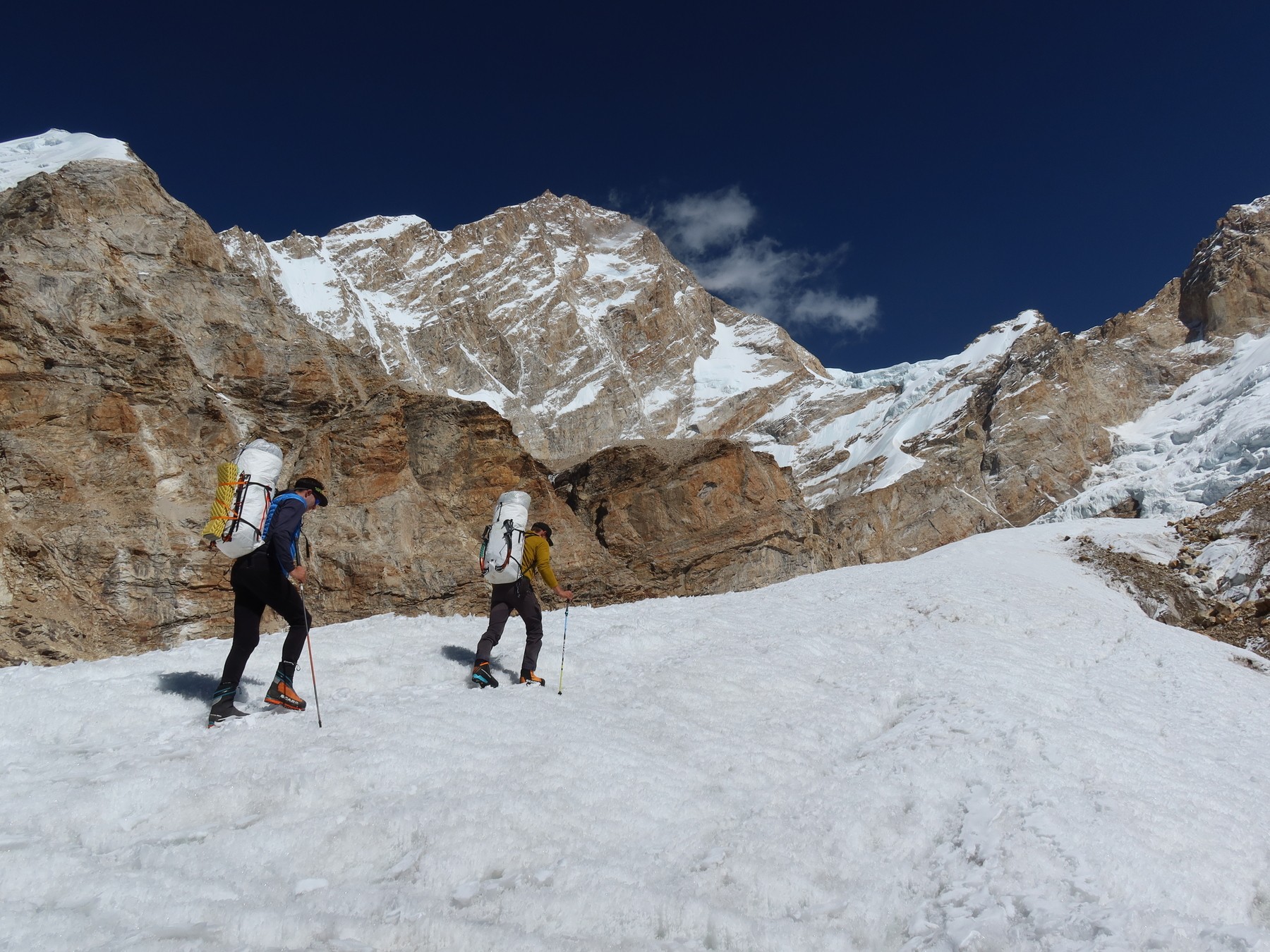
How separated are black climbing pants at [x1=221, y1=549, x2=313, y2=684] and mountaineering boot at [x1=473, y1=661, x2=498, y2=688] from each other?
181 centimetres

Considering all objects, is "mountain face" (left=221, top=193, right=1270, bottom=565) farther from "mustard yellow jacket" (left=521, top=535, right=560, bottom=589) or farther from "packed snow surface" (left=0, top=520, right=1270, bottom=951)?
"packed snow surface" (left=0, top=520, right=1270, bottom=951)

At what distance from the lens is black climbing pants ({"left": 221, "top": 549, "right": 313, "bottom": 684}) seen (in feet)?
22.1

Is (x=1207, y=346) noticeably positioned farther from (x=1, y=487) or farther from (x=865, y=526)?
(x=1, y=487)

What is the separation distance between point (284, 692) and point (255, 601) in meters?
0.84

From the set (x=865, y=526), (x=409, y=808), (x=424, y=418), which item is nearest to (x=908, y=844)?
(x=409, y=808)

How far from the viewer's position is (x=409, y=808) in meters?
4.88

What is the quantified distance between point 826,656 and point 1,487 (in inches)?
496

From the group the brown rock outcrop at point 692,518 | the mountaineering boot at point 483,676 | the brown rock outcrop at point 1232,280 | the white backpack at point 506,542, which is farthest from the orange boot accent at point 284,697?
the brown rock outcrop at point 1232,280

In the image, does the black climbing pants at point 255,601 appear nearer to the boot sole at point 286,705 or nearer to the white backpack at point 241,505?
the white backpack at point 241,505

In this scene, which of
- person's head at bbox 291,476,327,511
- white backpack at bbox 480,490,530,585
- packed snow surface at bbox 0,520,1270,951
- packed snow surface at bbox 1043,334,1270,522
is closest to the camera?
packed snow surface at bbox 0,520,1270,951

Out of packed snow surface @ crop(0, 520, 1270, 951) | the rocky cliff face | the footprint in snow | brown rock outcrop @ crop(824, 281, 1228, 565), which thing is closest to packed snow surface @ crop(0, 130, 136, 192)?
the rocky cliff face

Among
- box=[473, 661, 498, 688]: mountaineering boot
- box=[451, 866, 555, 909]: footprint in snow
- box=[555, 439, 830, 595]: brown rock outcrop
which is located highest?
box=[555, 439, 830, 595]: brown rock outcrop

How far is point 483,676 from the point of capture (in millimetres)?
8133

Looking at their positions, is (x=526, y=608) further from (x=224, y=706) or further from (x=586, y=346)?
(x=586, y=346)
